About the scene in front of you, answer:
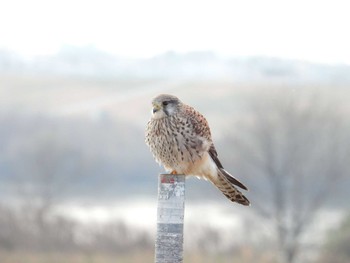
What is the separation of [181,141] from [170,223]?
62.9 inches

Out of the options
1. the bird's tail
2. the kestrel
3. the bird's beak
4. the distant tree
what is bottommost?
the bird's tail

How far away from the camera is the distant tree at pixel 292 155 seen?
2911 cm

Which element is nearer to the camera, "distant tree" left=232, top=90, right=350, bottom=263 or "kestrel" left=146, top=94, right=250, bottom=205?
"kestrel" left=146, top=94, right=250, bottom=205

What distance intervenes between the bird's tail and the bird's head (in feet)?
2.04

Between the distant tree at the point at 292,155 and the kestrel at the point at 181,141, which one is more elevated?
the distant tree at the point at 292,155

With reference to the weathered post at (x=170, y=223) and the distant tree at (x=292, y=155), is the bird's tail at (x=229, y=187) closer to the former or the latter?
the weathered post at (x=170, y=223)

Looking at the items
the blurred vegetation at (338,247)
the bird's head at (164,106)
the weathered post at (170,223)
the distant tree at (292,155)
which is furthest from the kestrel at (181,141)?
the distant tree at (292,155)

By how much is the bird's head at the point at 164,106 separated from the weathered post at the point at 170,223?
4.56 feet

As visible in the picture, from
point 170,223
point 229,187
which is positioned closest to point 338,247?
point 229,187

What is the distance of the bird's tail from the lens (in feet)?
24.5

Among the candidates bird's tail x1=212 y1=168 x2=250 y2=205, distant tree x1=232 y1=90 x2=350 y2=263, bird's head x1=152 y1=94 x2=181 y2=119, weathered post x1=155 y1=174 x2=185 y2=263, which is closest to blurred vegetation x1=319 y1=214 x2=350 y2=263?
distant tree x1=232 y1=90 x2=350 y2=263

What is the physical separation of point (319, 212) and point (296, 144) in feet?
7.01

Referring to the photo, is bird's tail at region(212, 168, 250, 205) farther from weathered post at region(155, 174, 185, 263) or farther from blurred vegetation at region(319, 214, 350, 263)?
blurred vegetation at region(319, 214, 350, 263)

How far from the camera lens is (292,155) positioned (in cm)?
2931
